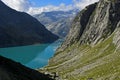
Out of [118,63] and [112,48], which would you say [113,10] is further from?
[118,63]

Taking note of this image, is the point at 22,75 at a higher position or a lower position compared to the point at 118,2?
lower

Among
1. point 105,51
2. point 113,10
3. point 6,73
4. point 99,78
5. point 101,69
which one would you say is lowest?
point 6,73

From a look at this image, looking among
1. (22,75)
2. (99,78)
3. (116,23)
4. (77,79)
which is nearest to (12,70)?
(22,75)

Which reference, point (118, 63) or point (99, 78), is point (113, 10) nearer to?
point (118, 63)

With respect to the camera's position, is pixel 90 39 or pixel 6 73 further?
pixel 90 39

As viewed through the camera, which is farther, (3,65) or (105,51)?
(105,51)

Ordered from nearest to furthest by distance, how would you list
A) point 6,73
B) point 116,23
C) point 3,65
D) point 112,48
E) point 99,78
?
point 6,73, point 3,65, point 99,78, point 112,48, point 116,23

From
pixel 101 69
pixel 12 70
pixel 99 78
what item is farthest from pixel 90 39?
pixel 12 70

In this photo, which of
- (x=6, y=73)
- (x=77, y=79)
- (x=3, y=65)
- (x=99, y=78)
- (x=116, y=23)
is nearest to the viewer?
(x=6, y=73)

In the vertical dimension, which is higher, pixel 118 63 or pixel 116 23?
pixel 116 23
